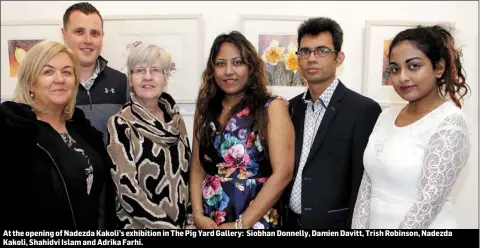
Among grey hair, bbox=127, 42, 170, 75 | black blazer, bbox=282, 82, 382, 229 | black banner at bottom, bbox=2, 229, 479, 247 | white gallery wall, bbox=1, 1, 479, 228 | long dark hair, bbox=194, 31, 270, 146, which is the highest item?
white gallery wall, bbox=1, 1, 479, 228

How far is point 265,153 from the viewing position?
6.97 ft

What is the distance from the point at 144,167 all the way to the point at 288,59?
151 centimetres

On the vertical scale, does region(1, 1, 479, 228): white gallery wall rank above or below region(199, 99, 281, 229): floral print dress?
above

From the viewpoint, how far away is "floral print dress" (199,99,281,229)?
2.10m

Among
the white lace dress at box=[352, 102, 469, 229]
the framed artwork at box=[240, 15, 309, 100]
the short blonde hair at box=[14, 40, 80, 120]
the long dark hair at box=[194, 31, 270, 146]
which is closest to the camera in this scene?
the white lace dress at box=[352, 102, 469, 229]

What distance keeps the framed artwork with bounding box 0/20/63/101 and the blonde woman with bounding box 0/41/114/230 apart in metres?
1.37

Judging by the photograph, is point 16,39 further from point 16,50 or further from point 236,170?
point 236,170

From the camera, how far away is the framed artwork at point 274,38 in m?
3.06

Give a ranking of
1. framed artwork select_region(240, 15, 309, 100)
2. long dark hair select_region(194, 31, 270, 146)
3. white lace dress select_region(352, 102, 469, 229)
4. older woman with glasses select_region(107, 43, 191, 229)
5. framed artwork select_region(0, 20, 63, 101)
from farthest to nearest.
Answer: framed artwork select_region(0, 20, 63, 101), framed artwork select_region(240, 15, 309, 100), long dark hair select_region(194, 31, 270, 146), older woman with glasses select_region(107, 43, 191, 229), white lace dress select_region(352, 102, 469, 229)

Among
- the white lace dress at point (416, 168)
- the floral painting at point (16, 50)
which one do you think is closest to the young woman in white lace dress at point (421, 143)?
the white lace dress at point (416, 168)

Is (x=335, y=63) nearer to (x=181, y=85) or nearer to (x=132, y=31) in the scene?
(x=181, y=85)

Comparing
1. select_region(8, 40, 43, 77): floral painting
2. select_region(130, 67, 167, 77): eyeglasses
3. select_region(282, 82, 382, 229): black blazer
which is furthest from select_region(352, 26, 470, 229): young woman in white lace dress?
select_region(8, 40, 43, 77): floral painting

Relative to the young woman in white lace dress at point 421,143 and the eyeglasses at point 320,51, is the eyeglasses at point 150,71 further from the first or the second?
the young woman in white lace dress at point 421,143

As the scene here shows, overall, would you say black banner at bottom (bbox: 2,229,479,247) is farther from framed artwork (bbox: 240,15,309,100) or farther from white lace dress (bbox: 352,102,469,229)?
framed artwork (bbox: 240,15,309,100)
